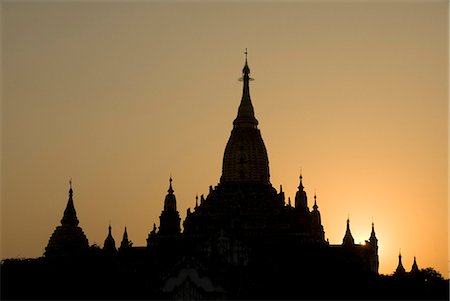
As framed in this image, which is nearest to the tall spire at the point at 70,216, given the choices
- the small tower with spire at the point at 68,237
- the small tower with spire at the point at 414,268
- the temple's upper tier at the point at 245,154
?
the small tower with spire at the point at 68,237

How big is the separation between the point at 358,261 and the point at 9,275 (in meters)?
37.7

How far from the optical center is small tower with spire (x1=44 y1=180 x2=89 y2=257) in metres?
158

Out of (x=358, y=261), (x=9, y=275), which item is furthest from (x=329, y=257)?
(x=9, y=275)

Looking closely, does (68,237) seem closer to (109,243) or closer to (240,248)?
(109,243)

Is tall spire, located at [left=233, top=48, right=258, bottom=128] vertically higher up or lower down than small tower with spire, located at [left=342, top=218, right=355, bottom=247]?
higher up

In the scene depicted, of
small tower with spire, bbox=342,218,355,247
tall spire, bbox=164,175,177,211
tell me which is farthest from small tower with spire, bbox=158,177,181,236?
small tower with spire, bbox=342,218,355,247

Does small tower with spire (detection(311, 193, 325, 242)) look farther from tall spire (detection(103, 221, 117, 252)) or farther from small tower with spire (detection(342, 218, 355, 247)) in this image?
tall spire (detection(103, 221, 117, 252))

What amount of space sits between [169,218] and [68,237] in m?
13.9

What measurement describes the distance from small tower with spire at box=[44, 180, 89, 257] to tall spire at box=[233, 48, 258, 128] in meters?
21.9

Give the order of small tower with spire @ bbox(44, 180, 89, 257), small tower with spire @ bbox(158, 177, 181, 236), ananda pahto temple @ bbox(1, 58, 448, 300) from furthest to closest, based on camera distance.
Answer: small tower with spire @ bbox(44, 180, 89, 257) < small tower with spire @ bbox(158, 177, 181, 236) < ananda pahto temple @ bbox(1, 58, 448, 300)

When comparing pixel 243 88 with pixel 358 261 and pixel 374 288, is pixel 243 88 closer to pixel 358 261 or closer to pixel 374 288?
pixel 358 261

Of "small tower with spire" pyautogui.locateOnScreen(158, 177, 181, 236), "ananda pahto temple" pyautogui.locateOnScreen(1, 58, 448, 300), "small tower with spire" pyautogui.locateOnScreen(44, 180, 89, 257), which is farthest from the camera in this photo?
"small tower with spire" pyautogui.locateOnScreen(44, 180, 89, 257)

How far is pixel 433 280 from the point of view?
151 metres

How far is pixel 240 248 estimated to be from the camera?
437 feet
